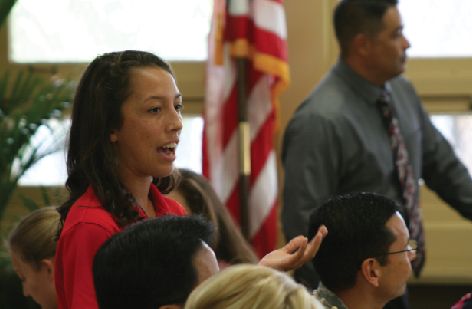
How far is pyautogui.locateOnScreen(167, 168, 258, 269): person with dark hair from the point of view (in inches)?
88.5

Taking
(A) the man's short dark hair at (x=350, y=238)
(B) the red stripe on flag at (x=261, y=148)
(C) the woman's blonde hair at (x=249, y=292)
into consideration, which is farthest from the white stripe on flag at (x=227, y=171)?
(C) the woman's blonde hair at (x=249, y=292)

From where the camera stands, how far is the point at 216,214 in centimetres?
232

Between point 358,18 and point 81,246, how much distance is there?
2137 millimetres

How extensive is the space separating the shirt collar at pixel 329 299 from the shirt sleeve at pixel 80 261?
2.52 ft

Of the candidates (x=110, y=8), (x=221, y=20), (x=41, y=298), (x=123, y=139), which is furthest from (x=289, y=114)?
(x=123, y=139)

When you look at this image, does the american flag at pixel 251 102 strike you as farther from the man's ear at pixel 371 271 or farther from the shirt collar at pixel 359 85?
the man's ear at pixel 371 271

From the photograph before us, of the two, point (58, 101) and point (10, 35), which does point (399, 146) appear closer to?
point (58, 101)

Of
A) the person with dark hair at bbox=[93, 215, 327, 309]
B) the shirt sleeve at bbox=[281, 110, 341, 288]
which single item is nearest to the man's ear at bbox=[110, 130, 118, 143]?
the person with dark hair at bbox=[93, 215, 327, 309]

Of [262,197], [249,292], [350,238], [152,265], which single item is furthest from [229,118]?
[249,292]

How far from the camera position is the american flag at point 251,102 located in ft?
11.6

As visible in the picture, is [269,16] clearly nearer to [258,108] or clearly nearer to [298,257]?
[258,108]

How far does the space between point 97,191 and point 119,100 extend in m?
0.22

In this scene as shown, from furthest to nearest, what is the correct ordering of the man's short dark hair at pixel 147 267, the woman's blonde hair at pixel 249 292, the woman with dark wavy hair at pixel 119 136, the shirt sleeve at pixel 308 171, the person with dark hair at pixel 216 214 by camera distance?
the shirt sleeve at pixel 308 171
the person with dark hair at pixel 216 214
the woman with dark wavy hair at pixel 119 136
the man's short dark hair at pixel 147 267
the woman's blonde hair at pixel 249 292

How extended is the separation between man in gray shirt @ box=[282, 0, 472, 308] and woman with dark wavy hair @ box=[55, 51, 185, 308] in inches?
51.2
